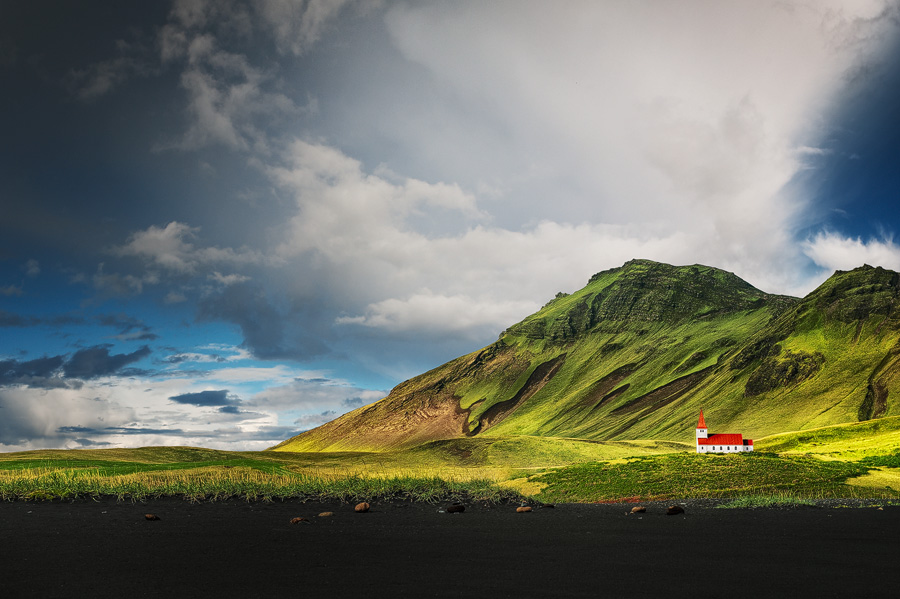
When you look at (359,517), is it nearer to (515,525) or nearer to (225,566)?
(515,525)

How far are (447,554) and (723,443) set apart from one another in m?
84.3

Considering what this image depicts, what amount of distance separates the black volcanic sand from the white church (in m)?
62.5

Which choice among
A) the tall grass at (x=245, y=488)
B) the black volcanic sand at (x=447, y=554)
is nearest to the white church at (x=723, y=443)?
the tall grass at (x=245, y=488)

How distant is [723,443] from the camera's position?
90.5 metres

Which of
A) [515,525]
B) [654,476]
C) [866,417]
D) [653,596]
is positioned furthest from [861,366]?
[653,596]

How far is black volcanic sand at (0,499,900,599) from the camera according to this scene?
14.3m

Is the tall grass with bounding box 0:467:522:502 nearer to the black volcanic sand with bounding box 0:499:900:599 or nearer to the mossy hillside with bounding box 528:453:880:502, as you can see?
the black volcanic sand with bounding box 0:499:900:599

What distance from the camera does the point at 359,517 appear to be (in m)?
29.3

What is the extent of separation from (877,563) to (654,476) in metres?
29.8

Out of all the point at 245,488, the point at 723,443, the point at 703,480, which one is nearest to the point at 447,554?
the point at 245,488

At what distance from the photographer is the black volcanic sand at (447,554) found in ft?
46.8

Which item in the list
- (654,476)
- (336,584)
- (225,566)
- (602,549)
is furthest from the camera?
(654,476)

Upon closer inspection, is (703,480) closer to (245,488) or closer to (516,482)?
(516,482)

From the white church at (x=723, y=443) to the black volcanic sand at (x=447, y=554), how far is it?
6250cm
